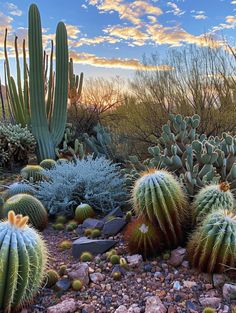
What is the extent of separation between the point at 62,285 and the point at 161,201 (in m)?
1.11

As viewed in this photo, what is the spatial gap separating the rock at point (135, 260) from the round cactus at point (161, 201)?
0.31 metres

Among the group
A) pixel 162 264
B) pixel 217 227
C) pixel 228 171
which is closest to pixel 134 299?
pixel 162 264

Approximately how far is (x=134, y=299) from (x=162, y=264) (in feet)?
1.84

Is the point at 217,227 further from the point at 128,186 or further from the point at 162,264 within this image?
the point at 128,186

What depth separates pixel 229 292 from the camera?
303 centimetres

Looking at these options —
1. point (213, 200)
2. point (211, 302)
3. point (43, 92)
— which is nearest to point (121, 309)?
point (211, 302)

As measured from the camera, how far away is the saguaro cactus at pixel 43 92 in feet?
31.1

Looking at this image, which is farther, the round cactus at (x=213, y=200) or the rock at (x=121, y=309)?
the round cactus at (x=213, y=200)

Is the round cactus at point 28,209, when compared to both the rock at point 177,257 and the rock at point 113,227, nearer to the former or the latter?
the rock at point 113,227

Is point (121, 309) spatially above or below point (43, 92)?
below

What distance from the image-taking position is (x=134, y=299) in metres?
3.09

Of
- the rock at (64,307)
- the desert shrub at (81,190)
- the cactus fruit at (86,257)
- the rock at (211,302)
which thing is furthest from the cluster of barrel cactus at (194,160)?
the rock at (64,307)

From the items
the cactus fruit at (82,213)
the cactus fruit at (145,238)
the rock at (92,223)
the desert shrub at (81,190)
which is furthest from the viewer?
the desert shrub at (81,190)

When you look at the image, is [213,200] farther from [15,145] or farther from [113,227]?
[15,145]
